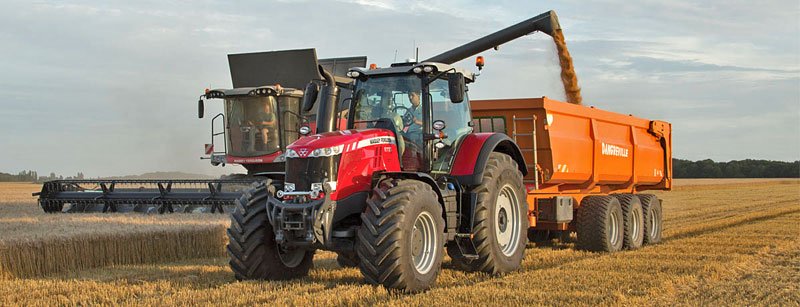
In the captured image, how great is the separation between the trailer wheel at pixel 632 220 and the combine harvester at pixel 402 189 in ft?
6.65

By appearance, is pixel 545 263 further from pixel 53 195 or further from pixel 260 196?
pixel 53 195

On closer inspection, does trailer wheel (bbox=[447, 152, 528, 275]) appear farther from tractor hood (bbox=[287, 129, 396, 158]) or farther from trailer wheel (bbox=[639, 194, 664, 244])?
trailer wheel (bbox=[639, 194, 664, 244])

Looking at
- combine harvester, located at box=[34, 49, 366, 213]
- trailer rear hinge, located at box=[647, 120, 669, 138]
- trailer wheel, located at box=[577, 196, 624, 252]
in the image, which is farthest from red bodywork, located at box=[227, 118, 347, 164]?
trailer wheel, located at box=[577, 196, 624, 252]

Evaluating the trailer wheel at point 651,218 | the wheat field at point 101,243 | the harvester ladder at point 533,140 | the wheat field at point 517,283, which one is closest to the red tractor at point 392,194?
the wheat field at point 517,283

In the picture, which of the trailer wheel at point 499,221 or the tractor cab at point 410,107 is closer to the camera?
the tractor cab at point 410,107

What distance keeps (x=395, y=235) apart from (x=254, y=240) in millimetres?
1523

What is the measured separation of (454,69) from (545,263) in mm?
2895

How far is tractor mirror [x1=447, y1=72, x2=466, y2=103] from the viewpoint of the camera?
809cm

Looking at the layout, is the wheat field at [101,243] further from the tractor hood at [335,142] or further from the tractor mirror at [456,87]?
the tractor mirror at [456,87]

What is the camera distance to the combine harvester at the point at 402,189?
294 inches

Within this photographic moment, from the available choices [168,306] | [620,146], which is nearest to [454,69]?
[168,306]

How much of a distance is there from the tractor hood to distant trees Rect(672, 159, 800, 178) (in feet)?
193

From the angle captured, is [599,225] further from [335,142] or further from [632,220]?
[335,142]

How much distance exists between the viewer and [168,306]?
6.86m
